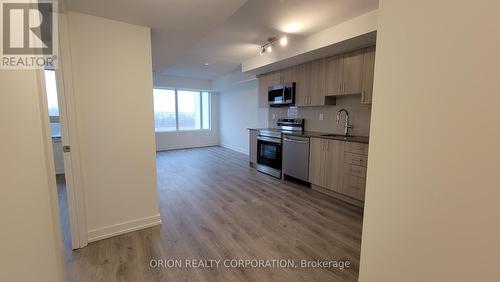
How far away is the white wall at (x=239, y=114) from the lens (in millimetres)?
6477

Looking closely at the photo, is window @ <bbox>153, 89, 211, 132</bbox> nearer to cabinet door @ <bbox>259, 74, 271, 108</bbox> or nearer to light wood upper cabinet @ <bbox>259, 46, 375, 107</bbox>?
cabinet door @ <bbox>259, 74, 271, 108</bbox>

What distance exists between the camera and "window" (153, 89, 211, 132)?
7.38 metres

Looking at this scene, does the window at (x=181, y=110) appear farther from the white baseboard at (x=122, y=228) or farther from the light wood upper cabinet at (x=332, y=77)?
the white baseboard at (x=122, y=228)

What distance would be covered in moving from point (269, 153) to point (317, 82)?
1742 mm

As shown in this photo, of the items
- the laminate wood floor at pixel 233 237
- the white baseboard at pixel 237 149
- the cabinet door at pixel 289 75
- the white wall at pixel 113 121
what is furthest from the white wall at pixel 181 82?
the white wall at pixel 113 121

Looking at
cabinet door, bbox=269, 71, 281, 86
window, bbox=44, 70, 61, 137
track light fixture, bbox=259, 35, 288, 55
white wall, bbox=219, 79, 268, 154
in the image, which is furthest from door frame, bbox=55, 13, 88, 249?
white wall, bbox=219, 79, 268, 154

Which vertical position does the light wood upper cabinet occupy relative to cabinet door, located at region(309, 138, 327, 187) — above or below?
above

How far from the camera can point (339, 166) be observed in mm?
3279

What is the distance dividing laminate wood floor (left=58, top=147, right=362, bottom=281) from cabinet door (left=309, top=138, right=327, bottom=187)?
235 millimetres

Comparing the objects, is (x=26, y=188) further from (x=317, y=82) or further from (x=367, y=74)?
(x=317, y=82)

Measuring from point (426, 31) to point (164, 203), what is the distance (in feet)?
10.8

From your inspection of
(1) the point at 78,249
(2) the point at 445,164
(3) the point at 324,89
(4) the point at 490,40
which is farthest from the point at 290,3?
(1) the point at 78,249

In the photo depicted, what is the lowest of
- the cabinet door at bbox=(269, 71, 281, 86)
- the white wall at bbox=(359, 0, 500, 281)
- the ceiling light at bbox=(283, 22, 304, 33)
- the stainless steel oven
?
the stainless steel oven

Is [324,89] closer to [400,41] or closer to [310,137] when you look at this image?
[310,137]
